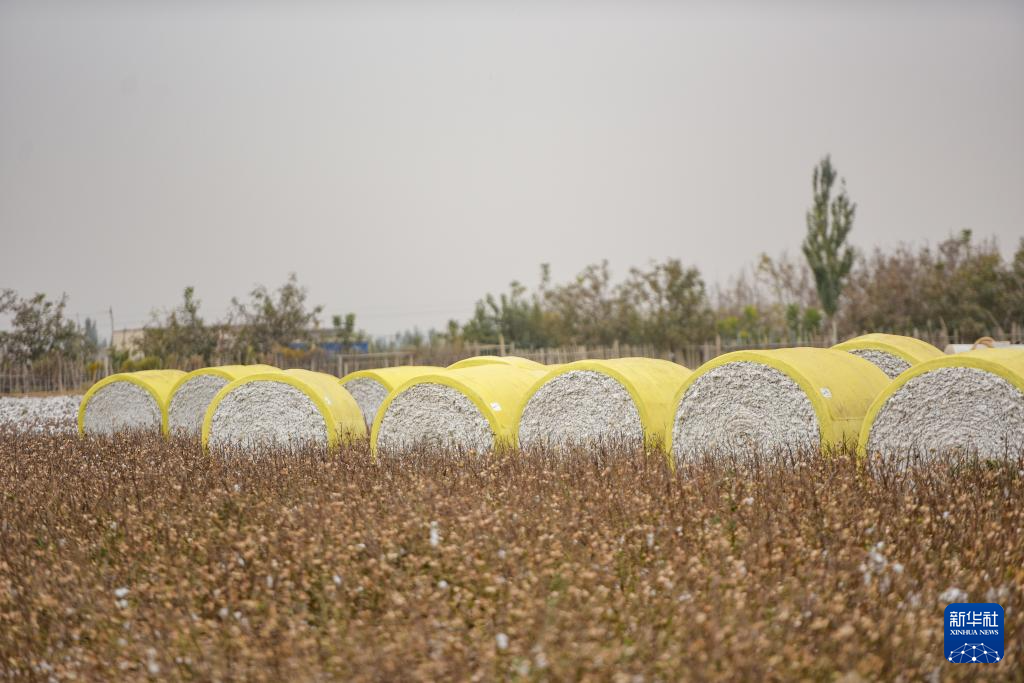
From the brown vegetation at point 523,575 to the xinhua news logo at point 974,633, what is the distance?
71 millimetres

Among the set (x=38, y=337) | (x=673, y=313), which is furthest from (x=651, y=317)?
(x=38, y=337)

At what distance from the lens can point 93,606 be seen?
4559 mm

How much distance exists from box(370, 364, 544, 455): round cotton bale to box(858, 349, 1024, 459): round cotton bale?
3.28m

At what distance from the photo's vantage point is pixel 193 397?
12391 mm

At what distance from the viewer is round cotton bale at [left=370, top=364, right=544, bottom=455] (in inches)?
357

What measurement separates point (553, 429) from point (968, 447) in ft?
11.7

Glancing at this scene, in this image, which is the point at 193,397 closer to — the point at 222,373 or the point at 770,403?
the point at 222,373

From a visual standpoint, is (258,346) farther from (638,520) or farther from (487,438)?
Answer: (638,520)

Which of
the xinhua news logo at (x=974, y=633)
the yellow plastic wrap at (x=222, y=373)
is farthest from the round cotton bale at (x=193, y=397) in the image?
the xinhua news logo at (x=974, y=633)

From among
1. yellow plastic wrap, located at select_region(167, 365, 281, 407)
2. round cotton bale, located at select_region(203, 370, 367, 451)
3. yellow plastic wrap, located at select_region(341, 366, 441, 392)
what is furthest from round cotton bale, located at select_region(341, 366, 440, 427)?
round cotton bale, located at select_region(203, 370, 367, 451)

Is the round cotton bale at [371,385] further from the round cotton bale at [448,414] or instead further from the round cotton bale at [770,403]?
the round cotton bale at [770,403]

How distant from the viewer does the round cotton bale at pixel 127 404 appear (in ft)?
41.8

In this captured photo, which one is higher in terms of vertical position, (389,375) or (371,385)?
(389,375)

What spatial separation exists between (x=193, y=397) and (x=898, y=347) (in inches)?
330
